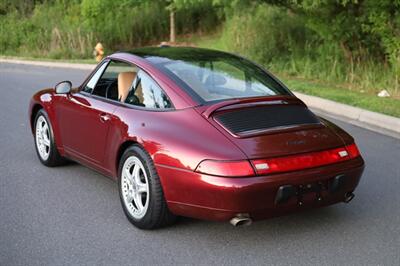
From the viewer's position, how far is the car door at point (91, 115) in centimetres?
526

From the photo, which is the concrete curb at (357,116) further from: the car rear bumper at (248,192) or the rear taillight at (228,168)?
the rear taillight at (228,168)

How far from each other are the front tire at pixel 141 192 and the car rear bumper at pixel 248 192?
0.38 feet

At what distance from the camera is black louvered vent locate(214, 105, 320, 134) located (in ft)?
14.2

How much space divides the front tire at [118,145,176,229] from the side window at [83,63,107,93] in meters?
1.23

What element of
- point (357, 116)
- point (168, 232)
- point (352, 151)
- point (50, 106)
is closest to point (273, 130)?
point (352, 151)

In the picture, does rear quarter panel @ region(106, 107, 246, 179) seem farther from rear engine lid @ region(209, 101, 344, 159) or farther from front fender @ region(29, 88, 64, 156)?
front fender @ region(29, 88, 64, 156)

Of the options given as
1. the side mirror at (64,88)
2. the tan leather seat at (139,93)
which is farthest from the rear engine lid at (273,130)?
the side mirror at (64,88)

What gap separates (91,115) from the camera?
5.44 meters

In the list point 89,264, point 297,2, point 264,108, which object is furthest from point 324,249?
point 297,2

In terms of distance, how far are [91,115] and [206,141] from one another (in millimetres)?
1670

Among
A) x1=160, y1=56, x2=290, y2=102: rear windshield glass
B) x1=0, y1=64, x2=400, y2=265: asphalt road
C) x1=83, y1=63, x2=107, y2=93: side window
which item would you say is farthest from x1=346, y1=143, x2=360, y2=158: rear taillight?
x1=83, y1=63, x2=107, y2=93: side window

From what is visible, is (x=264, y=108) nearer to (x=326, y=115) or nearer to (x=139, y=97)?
(x=139, y=97)

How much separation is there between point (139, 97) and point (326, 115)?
5695 mm

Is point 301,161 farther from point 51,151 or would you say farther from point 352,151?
point 51,151
